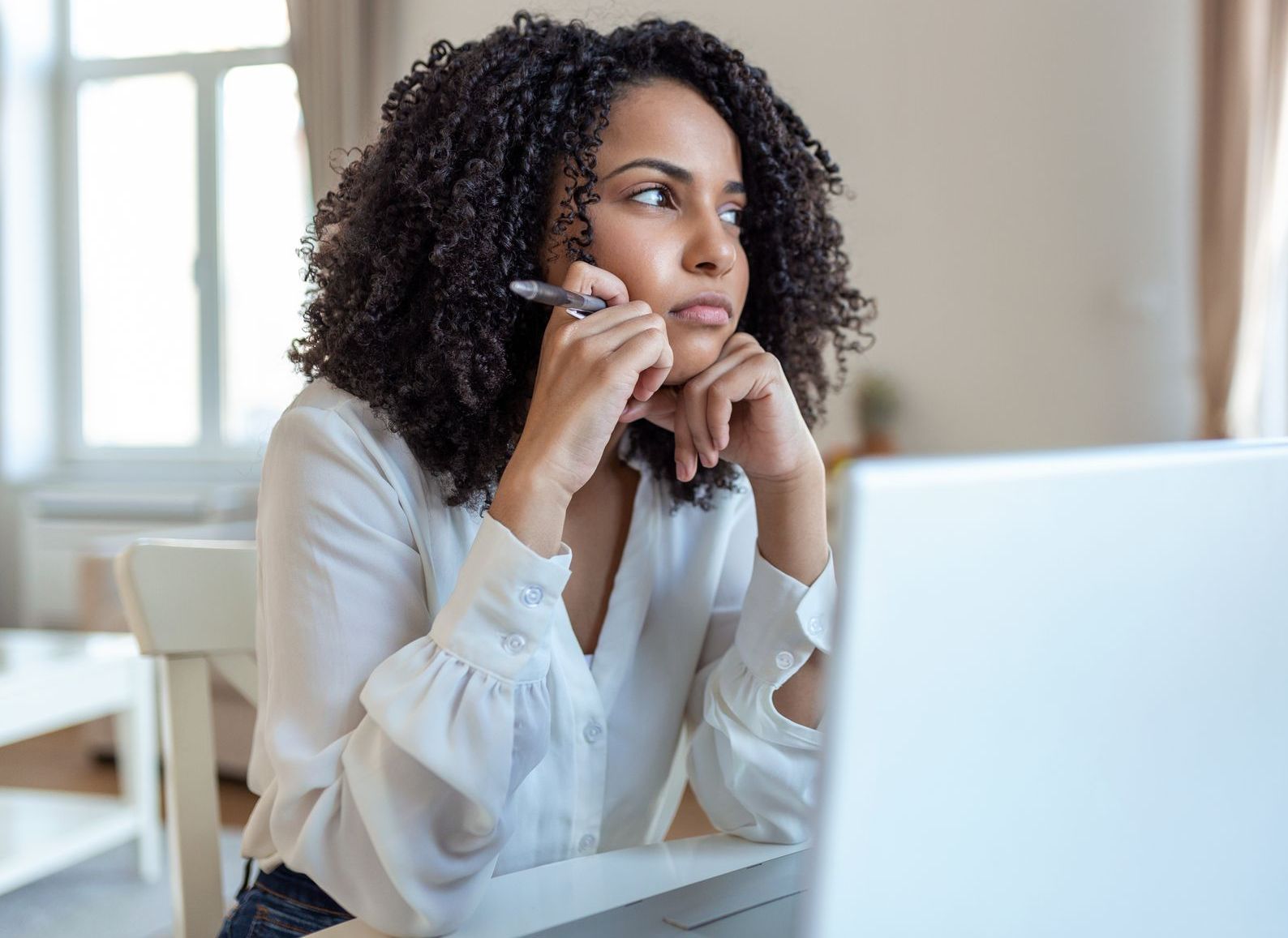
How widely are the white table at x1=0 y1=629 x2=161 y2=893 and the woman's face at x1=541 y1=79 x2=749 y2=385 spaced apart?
179 cm

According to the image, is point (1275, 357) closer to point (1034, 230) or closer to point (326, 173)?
point (1034, 230)

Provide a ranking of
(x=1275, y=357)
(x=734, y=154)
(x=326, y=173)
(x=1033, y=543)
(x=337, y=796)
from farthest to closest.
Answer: (x=326, y=173) < (x=1275, y=357) < (x=734, y=154) < (x=337, y=796) < (x=1033, y=543)

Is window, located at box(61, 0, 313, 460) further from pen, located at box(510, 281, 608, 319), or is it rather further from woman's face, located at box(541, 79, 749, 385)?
pen, located at box(510, 281, 608, 319)

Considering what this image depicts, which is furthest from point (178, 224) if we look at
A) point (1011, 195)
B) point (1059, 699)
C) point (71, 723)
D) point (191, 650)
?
point (1059, 699)

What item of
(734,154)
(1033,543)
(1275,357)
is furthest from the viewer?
(1275,357)

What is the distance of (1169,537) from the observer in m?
0.38

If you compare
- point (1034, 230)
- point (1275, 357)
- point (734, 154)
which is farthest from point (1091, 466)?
point (1034, 230)

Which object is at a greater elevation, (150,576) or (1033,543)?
(1033,543)

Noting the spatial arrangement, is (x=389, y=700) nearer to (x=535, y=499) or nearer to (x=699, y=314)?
(x=535, y=499)

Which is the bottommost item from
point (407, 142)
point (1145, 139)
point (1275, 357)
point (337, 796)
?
point (337, 796)

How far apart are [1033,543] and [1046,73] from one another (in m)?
3.64

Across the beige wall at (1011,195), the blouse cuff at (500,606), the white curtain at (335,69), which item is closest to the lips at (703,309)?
the blouse cuff at (500,606)

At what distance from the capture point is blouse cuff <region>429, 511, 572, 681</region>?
0.78 m

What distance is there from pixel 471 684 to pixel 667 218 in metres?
0.47
